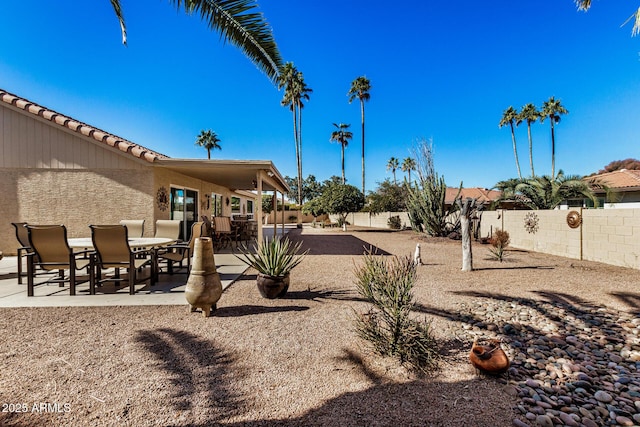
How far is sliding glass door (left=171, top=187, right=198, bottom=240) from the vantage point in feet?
33.8

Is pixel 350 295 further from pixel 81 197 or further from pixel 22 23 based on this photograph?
pixel 81 197

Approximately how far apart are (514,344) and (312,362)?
7.66 ft

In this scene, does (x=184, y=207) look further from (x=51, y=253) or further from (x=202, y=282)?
(x=202, y=282)

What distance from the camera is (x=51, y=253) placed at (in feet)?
15.8

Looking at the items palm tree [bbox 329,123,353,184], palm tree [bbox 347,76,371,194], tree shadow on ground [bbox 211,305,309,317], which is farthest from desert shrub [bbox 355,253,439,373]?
palm tree [bbox 329,123,353,184]

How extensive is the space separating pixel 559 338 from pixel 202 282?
4464 millimetres

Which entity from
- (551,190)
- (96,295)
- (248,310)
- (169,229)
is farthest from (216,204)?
(551,190)

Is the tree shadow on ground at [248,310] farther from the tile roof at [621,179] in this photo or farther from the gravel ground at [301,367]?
the tile roof at [621,179]

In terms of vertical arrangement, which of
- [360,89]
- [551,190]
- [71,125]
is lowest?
[551,190]

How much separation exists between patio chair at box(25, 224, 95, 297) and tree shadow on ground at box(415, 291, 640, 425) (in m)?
5.48

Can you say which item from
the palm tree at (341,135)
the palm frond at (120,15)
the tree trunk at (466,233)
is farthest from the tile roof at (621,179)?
the palm tree at (341,135)

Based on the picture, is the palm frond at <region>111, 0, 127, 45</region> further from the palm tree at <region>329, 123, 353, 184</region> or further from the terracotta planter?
the palm tree at <region>329, 123, 353, 184</region>

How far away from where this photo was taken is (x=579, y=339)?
3459 mm

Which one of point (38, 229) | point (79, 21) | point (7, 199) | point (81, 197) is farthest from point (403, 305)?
point (7, 199)
